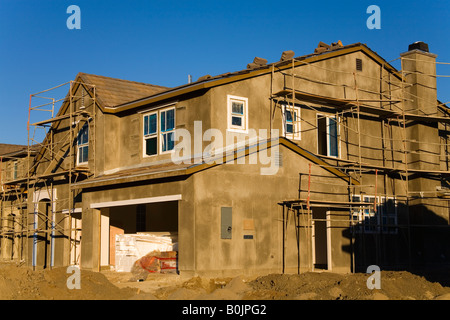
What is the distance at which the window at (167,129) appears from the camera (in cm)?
2353

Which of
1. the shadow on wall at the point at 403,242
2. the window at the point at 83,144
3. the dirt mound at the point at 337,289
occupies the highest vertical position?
the window at the point at 83,144

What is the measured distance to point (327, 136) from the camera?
2553cm

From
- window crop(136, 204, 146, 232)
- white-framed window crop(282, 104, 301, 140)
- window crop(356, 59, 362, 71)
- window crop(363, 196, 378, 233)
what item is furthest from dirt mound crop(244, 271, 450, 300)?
window crop(356, 59, 362, 71)

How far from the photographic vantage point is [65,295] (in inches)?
599

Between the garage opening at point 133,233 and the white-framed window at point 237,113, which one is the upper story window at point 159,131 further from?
the white-framed window at point 237,113

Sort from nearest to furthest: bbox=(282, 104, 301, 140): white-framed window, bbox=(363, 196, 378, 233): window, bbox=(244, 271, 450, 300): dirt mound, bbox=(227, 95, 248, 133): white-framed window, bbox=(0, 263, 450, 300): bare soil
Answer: bbox=(0, 263, 450, 300): bare soil, bbox=(244, 271, 450, 300): dirt mound, bbox=(227, 95, 248, 133): white-framed window, bbox=(282, 104, 301, 140): white-framed window, bbox=(363, 196, 378, 233): window

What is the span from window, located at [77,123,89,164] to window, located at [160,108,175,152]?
4.60 metres

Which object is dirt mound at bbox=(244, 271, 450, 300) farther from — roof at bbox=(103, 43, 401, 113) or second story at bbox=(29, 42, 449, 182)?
roof at bbox=(103, 43, 401, 113)

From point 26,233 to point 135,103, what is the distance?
10.8 metres

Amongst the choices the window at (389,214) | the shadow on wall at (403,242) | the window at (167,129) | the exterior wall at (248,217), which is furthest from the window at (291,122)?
the window at (389,214)

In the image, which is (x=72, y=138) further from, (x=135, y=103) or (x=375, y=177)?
(x=375, y=177)

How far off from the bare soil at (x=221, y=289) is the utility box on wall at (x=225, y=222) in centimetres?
194

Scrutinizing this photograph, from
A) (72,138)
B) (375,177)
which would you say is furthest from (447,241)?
(72,138)

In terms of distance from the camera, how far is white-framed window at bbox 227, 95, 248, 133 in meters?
22.5
